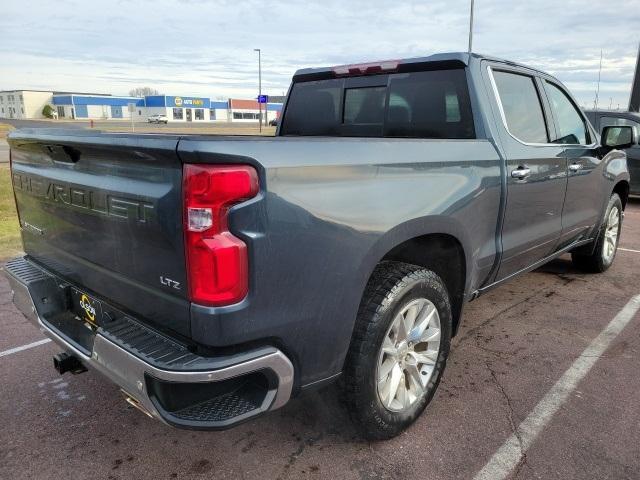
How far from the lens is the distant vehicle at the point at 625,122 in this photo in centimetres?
900

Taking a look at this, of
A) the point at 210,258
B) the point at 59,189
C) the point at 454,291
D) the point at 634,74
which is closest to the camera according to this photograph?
the point at 210,258

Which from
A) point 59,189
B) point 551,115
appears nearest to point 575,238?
point 551,115

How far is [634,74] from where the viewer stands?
17.4 meters

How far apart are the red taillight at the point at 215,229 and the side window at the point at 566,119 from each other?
2974 mm

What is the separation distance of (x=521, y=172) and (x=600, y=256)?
2.74m

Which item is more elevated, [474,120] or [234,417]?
[474,120]

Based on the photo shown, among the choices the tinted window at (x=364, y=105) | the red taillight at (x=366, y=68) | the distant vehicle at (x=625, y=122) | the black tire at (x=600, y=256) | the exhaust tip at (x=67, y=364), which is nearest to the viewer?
the exhaust tip at (x=67, y=364)

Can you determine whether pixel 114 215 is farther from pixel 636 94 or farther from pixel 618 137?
pixel 636 94

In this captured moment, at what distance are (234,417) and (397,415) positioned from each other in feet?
3.31

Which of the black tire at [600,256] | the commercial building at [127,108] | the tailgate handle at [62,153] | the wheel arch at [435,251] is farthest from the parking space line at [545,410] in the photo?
the commercial building at [127,108]

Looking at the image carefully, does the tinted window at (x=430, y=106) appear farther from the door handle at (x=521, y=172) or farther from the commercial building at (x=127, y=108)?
the commercial building at (x=127, y=108)

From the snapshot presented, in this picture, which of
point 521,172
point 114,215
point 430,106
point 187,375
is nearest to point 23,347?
point 114,215

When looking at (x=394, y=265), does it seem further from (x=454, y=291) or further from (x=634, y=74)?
(x=634, y=74)

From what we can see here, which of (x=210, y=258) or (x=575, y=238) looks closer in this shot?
(x=210, y=258)
